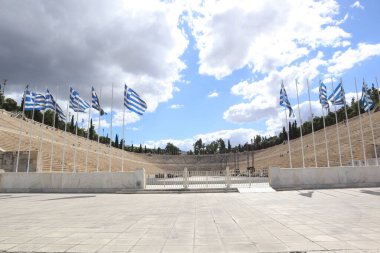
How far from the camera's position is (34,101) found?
76.8 ft

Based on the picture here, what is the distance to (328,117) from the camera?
87062 millimetres

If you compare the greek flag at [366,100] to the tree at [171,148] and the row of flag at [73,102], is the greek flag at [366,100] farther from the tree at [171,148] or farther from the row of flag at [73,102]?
the tree at [171,148]

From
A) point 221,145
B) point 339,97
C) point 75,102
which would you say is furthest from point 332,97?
point 221,145

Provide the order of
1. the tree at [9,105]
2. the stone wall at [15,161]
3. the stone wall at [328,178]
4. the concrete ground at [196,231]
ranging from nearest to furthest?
the concrete ground at [196,231]
the stone wall at [328,178]
the stone wall at [15,161]
the tree at [9,105]

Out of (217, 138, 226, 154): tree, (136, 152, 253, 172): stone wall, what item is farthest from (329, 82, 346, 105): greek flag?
(217, 138, 226, 154): tree

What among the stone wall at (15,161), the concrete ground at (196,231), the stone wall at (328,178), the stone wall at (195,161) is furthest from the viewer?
the stone wall at (195,161)

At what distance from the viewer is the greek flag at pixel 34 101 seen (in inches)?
920

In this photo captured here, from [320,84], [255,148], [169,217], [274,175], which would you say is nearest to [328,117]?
[255,148]

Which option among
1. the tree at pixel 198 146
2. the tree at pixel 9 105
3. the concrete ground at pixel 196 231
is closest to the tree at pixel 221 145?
the tree at pixel 198 146

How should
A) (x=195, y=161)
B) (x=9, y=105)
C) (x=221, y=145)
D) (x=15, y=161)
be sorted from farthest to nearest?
1. (x=221, y=145)
2. (x=195, y=161)
3. (x=9, y=105)
4. (x=15, y=161)

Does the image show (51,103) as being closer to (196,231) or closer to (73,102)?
(73,102)

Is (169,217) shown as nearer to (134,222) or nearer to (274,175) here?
(134,222)

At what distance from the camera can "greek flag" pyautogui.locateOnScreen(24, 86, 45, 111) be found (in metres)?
23.4

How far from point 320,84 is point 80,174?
19.5m
